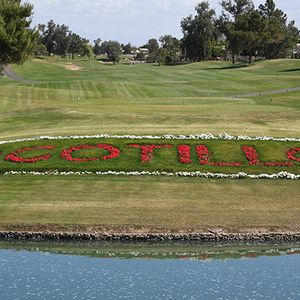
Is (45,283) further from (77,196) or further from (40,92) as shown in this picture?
(40,92)

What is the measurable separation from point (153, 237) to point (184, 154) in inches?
541

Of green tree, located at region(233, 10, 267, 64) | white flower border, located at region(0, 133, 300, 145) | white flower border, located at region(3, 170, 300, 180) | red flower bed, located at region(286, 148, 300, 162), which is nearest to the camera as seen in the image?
white flower border, located at region(3, 170, 300, 180)

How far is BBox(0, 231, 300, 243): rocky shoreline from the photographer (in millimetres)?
31094

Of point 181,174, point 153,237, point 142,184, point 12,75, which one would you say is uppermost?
point 12,75

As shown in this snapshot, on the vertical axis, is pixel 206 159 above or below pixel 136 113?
below

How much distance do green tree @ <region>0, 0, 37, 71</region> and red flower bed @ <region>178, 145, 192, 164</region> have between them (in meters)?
32.7

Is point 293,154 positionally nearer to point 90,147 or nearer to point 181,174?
point 181,174

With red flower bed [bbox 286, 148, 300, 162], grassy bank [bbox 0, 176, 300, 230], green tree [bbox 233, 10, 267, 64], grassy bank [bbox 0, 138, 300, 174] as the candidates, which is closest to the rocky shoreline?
grassy bank [bbox 0, 176, 300, 230]

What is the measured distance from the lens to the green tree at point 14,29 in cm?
6956

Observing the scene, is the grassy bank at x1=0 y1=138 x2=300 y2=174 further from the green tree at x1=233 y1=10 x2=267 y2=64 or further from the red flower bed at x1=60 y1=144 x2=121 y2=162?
the green tree at x1=233 y1=10 x2=267 y2=64

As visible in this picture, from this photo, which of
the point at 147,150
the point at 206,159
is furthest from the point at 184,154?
the point at 147,150

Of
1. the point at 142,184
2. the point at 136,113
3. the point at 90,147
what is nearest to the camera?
the point at 142,184

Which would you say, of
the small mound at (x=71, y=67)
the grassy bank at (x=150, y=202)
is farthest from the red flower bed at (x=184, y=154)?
the small mound at (x=71, y=67)

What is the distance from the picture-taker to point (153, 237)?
31.1 metres
